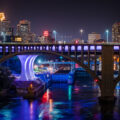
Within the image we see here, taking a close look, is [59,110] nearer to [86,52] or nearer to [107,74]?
[107,74]

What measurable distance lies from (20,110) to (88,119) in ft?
40.3

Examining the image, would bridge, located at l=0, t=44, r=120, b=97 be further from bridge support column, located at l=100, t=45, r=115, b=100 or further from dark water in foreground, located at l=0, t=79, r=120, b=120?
dark water in foreground, located at l=0, t=79, r=120, b=120

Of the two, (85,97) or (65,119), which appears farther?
(85,97)

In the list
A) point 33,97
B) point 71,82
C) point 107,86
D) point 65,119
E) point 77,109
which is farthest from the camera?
point 71,82

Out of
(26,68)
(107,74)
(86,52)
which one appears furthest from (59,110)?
(26,68)

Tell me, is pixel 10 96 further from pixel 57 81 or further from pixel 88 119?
pixel 57 81

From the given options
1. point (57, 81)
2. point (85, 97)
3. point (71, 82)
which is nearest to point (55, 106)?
point (85, 97)

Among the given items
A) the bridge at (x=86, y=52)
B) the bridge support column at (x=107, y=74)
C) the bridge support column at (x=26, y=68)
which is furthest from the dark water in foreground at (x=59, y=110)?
the bridge support column at (x=26, y=68)

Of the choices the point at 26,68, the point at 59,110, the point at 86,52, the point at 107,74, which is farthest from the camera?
the point at 26,68

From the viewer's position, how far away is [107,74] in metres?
55.7

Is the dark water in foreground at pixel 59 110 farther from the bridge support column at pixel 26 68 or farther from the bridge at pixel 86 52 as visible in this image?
the bridge support column at pixel 26 68

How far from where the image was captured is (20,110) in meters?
50.9

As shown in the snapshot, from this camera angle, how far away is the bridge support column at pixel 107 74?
55.4 meters

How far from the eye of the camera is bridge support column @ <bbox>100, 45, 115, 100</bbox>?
182 feet
